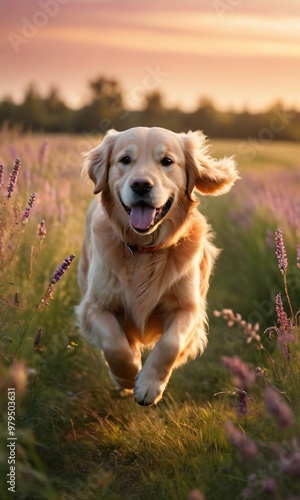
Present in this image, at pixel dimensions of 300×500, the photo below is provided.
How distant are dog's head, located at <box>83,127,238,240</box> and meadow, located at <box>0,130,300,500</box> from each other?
481 mm

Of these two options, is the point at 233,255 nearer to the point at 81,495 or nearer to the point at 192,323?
the point at 192,323

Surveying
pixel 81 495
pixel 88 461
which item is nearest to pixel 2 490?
pixel 81 495

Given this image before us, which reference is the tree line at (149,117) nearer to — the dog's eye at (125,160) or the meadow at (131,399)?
the meadow at (131,399)

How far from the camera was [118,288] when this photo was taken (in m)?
4.19

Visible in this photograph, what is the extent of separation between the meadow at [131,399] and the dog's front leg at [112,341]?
19 cm

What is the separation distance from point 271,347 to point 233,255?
9.07 feet

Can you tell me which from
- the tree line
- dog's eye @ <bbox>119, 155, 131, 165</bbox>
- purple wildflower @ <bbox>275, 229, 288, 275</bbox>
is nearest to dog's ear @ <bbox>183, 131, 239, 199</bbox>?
dog's eye @ <bbox>119, 155, 131, 165</bbox>

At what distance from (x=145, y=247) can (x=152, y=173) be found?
0.56 m

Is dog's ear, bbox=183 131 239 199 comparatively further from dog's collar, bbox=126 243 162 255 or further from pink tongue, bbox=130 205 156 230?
pink tongue, bbox=130 205 156 230

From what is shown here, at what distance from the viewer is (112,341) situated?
12.6 ft

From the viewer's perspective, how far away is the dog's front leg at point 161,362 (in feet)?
11.9

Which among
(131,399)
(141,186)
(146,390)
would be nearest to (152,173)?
(141,186)

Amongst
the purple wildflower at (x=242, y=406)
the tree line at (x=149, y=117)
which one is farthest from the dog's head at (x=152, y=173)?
the tree line at (x=149, y=117)

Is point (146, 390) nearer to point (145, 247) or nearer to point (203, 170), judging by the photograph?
point (145, 247)
